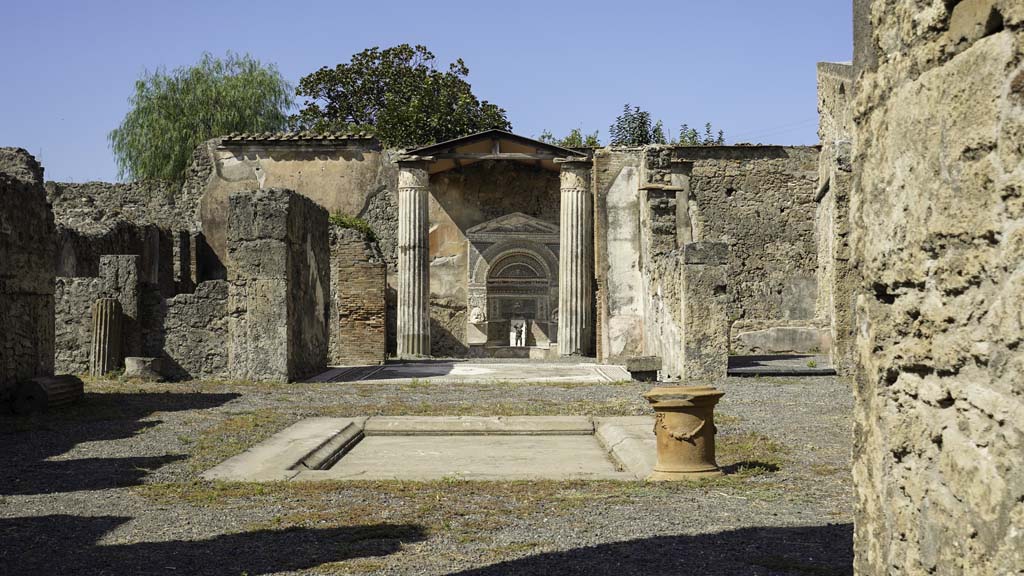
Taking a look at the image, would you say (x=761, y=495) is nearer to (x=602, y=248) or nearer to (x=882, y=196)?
(x=882, y=196)

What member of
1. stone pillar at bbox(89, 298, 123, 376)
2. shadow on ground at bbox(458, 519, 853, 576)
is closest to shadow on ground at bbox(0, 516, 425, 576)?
shadow on ground at bbox(458, 519, 853, 576)

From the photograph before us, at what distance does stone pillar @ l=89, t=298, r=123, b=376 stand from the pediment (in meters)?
11.3

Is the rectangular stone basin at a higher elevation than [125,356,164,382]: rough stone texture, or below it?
below

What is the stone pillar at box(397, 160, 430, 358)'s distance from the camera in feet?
66.3

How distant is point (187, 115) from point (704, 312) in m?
24.0

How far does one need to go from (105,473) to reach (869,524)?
4918 millimetres

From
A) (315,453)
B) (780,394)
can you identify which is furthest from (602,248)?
(315,453)

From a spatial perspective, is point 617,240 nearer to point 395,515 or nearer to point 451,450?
point 451,450

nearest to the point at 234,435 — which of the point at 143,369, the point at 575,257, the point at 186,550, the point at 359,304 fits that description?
the point at 186,550

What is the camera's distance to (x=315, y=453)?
7.10 metres

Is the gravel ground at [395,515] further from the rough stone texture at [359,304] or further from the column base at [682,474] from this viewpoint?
the rough stone texture at [359,304]

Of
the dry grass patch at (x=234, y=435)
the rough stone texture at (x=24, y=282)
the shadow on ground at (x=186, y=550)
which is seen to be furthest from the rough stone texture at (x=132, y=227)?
the shadow on ground at (x=186, y=550)

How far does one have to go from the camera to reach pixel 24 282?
1007 centimetres

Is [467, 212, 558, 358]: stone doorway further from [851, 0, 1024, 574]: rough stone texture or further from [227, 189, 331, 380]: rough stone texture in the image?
[851, 0, 1024, 574]: rough stone texture
